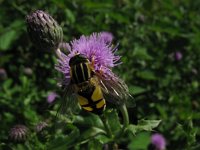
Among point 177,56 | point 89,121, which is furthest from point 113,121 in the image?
point 177,56

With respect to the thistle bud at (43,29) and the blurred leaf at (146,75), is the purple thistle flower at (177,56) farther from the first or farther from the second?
the thistle bud at (43,29)

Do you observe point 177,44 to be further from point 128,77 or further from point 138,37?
point 128,77

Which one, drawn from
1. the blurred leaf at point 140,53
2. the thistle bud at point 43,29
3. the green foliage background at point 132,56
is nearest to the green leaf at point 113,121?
the thistle bud at point 43,29

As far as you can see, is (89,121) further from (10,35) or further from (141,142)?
(10,35)

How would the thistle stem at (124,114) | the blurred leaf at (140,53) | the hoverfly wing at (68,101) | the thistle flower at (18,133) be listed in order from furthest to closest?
the blurred leaf at (140,53) → the thistle flower at (18,133) → the thistle stem at (124,114) → the hoverfly wing at (68,101)

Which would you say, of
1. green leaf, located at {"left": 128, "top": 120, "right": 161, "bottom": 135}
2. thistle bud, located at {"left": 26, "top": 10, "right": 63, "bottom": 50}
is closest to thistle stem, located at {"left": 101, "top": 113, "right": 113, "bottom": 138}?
green leaf, located at {"left": 128, "top": 120, "right": 161, "bottom": 135}

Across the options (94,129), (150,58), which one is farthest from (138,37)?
(94,129)
